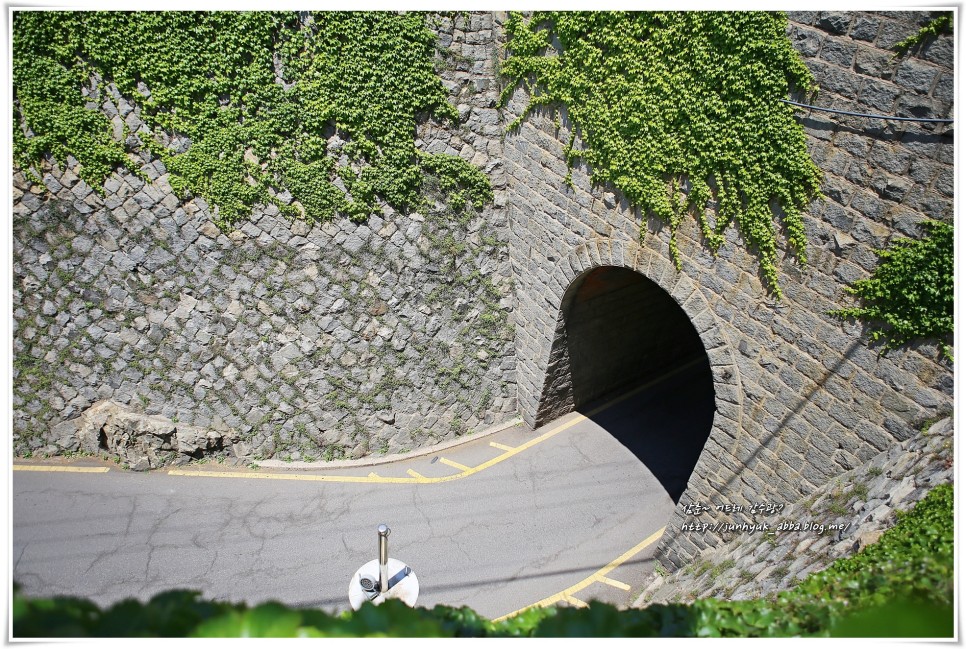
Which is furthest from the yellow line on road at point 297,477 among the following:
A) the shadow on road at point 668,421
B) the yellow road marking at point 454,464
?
the shadow on road at point 668,421

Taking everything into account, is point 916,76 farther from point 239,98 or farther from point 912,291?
point 239,98

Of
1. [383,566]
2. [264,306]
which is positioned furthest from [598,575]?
[264,306]

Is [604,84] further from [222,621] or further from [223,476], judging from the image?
[223,476]

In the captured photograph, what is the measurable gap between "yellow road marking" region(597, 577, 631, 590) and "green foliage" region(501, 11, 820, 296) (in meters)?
3.52

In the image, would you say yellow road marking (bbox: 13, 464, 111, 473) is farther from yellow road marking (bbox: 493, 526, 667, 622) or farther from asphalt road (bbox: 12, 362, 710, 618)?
yellow road marking (bbox: 493, 526, 667, 622)

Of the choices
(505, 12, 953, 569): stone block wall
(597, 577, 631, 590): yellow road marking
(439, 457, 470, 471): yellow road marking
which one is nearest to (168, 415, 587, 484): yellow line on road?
(439, 457, 470, 471): yellow road marking

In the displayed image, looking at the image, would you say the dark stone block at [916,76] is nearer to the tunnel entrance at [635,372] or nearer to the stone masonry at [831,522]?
the stone masonry at [831,522]

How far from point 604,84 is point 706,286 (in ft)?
7.58

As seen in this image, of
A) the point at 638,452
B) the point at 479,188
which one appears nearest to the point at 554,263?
the point at 479,188

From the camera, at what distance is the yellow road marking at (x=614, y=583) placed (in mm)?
6945

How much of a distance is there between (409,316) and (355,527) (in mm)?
2791

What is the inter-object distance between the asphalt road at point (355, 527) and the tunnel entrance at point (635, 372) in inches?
21.2

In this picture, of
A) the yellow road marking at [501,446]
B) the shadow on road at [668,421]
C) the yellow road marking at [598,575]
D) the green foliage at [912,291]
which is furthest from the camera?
the yellow road marking at [501,446]

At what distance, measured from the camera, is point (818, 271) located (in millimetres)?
5332
